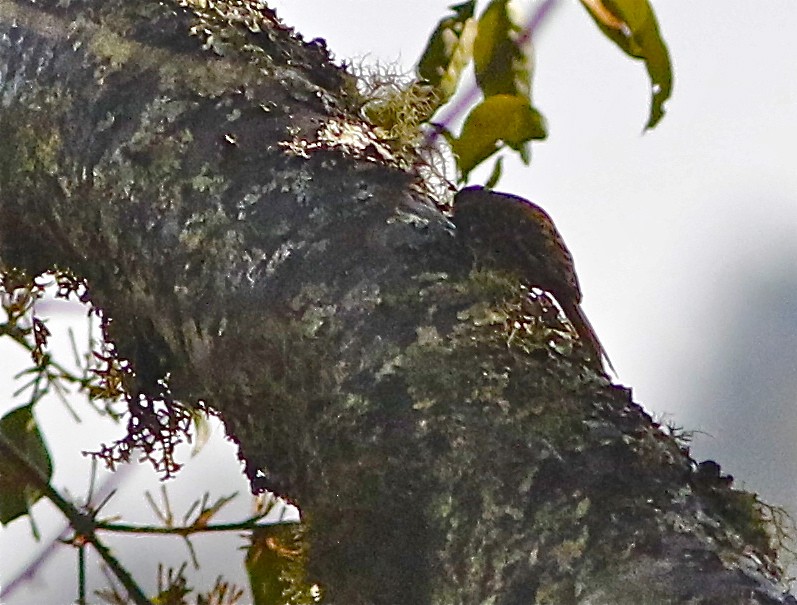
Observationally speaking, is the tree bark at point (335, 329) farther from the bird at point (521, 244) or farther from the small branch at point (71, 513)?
the small branch at point (71, 513)

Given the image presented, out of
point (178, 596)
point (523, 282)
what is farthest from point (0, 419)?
point (523, 282)

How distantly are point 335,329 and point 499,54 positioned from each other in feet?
1.44

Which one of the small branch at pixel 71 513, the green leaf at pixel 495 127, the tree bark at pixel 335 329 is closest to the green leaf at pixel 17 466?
the small branch at pixel 71 513

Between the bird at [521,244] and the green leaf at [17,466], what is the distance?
14.7 inches

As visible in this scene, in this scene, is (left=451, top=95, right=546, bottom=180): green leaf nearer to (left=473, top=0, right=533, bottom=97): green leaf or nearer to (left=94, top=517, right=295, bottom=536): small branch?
(left=473, top=0, right=533, bottom=97): green leaf

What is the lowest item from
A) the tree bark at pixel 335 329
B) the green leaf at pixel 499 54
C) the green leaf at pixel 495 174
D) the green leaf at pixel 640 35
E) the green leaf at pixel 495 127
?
the tree bark at pixel 335 329

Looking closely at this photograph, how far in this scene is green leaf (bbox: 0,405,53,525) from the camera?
2.37ft

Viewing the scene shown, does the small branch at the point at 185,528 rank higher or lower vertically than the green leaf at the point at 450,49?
lower

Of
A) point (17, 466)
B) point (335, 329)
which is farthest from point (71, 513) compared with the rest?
point (335, 329)

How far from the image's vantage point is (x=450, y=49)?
2.79 feet

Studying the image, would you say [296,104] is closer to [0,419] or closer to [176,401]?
[176,401]

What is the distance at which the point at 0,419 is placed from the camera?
2.54 ft

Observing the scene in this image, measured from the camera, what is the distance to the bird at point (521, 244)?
1.54ft

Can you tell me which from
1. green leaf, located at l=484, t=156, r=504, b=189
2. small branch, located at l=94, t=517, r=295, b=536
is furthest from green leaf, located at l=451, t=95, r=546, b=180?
small branch, located at l=94, t=517, r=295, b=536
